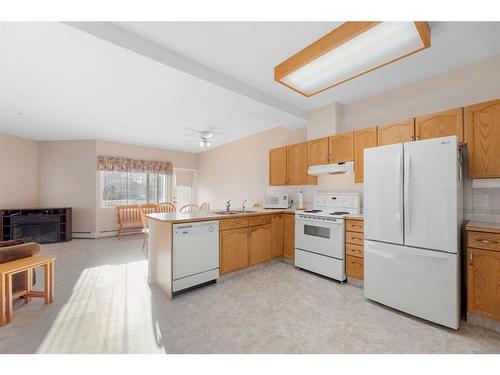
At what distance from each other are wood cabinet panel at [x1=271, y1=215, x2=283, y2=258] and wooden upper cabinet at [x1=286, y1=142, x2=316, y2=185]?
69cm

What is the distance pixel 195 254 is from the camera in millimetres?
2494

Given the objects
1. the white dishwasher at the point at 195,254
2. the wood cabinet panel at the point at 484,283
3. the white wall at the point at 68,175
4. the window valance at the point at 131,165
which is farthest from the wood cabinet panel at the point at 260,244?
the white wall at the point at 68,175

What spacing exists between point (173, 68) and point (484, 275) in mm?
3389

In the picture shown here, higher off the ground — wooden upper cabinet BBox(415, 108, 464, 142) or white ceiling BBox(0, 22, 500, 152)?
white ceiling BBox(0, 22, 500, 152)

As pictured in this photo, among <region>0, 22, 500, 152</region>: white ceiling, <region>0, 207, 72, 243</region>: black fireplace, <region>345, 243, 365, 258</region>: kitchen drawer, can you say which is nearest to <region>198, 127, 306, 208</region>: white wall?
<region>0, 22, 500, 152</region>: white ceiling

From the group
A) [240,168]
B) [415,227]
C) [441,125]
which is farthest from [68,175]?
[441,125]

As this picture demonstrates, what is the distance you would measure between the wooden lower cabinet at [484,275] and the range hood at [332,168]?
138cm

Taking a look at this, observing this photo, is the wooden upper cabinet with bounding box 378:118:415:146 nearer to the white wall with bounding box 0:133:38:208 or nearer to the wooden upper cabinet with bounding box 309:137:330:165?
the wooden upper cabinet with bounding box 309:137:330:165

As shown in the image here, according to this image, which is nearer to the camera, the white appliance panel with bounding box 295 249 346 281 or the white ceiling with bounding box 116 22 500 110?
the white ceiling with bounding box 116 22 500 110

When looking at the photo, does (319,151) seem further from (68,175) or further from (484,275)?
(68,175)

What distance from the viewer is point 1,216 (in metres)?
4.59

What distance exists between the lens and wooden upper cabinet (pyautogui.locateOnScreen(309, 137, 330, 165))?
3.23m
